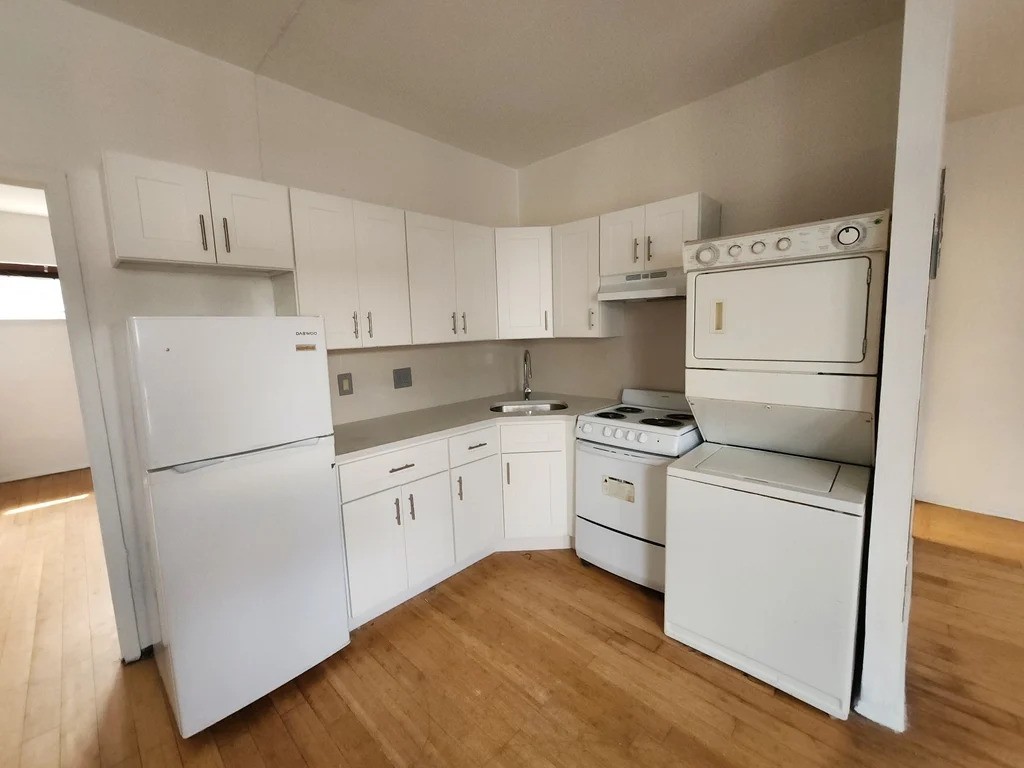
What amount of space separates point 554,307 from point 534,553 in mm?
1641

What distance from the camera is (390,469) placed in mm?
2123

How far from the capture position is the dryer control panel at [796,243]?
1417 mm

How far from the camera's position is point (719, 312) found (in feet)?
A: 5.92

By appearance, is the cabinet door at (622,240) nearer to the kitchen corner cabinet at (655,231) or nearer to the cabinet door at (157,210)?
the kitchen corner cabinet at (655,231)

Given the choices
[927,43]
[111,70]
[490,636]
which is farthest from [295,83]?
[490,636]

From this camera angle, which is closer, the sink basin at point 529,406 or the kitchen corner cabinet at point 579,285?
the kitchen corner cabinet at point 579,285

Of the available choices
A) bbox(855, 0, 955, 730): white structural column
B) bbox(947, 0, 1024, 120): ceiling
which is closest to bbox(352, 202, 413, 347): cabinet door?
bbox(855, 0, 955, 730): white structural column

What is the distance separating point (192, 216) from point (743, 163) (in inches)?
107

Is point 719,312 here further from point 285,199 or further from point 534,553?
point 285,199

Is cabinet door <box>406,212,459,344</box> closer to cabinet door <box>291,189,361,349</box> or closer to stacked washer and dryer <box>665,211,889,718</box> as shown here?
cabinet door <box>291,189,361,349</box>

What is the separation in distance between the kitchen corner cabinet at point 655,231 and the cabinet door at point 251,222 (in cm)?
175

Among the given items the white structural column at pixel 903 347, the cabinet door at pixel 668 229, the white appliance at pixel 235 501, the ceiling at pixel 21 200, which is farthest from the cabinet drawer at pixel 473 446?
the ceiling at pixel 21 200

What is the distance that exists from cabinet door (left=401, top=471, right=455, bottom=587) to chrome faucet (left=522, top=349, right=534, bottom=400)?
116 cm

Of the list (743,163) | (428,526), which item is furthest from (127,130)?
(743,163)
